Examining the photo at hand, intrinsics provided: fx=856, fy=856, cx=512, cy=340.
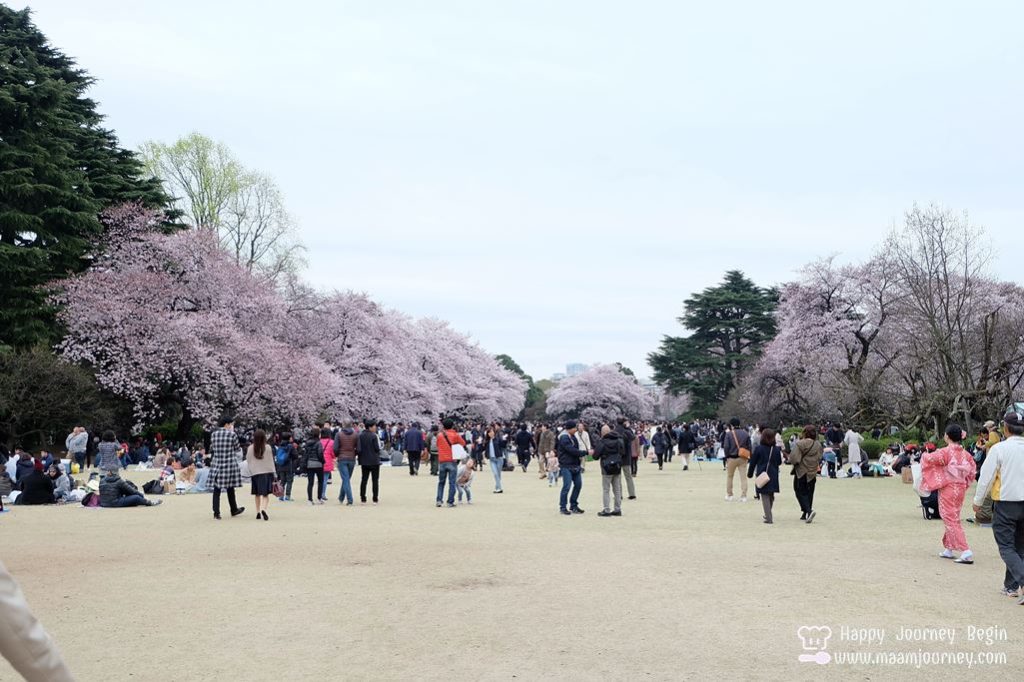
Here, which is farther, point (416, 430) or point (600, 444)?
point (416, 430)

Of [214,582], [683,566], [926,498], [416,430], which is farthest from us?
[416,430]

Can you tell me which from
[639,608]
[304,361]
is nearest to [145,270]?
[304,361]

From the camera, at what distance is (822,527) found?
13.0m

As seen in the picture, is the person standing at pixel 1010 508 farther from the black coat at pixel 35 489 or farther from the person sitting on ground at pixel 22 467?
the person sitting on ground at pixel 22 467

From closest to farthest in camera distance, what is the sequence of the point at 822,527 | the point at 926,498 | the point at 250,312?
1. the point at 822,527
2. the point at 926,498
3. the point at 250,312

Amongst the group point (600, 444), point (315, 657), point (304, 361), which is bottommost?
point (315, 657)

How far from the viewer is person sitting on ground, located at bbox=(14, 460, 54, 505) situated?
1697cm

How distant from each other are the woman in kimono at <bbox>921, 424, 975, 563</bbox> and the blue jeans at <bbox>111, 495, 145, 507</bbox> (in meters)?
14.0

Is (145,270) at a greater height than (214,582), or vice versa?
(145,270)

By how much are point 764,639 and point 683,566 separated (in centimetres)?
315

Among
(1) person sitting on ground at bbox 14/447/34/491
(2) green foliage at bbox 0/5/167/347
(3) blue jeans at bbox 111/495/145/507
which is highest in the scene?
(2) green foliage at bbox 0/5/167/347

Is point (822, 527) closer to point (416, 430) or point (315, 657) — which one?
point (315, 657)

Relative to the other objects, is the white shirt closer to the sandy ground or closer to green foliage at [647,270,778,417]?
the sandy ground

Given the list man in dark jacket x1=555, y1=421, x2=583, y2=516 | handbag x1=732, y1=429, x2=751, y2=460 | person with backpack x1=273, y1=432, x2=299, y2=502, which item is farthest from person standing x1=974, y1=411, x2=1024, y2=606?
person with backpack x1=273, y1=432, x2=299, y2=502
